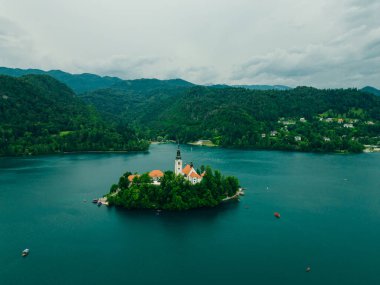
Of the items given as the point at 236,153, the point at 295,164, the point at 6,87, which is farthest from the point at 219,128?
the point at 6,87

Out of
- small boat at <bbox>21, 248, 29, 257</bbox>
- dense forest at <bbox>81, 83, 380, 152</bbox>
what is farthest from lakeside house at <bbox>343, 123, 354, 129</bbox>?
small boat at <bbox>21, 248, 29, 257</bbox>

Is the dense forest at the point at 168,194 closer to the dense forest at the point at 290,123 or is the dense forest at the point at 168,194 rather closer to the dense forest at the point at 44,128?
the dense forest at the point at 44,128

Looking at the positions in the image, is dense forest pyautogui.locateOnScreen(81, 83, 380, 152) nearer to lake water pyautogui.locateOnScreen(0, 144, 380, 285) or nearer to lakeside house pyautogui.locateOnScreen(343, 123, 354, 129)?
lakeside house pyautogui.locateOnScreen(343, 123, 354, 129)


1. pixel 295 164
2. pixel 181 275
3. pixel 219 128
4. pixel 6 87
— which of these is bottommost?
pixel 181 275

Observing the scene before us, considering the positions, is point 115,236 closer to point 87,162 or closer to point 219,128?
point 87,162

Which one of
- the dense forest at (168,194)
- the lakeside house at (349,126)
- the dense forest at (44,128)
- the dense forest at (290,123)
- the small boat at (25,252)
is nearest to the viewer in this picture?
the small boat at (25,252)

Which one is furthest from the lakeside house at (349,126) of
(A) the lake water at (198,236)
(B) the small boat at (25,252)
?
(B) the small boat at (25,252)
